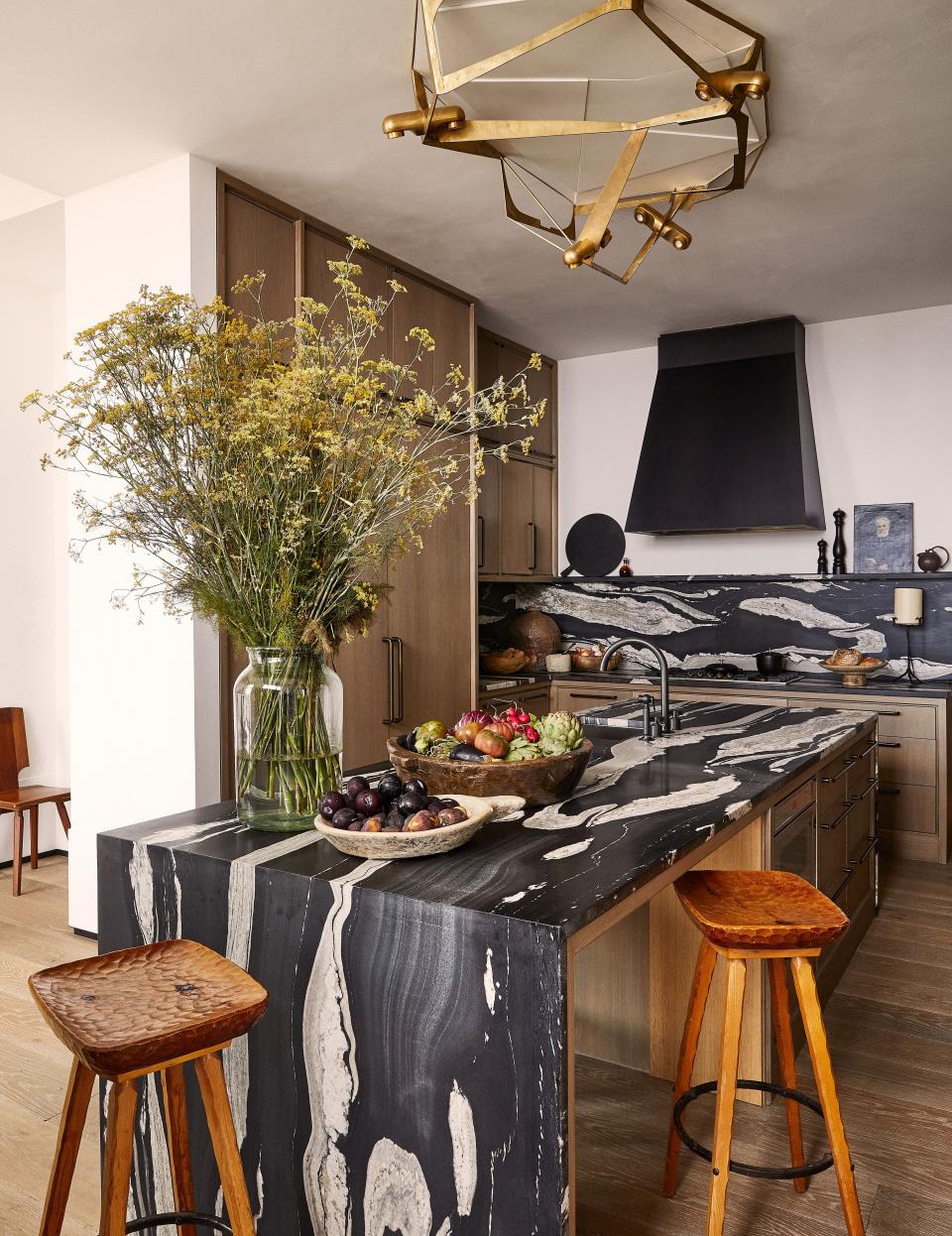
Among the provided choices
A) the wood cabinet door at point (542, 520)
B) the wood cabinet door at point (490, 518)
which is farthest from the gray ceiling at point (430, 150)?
the wood cabinet door at point (542, 520)

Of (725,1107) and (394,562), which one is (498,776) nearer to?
(725,1107)

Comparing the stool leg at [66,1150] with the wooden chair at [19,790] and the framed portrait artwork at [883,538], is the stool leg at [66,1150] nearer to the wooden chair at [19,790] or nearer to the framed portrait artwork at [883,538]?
the wooden chair at [19,790]

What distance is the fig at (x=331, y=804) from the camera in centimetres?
160

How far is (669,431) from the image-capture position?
5.48 metres

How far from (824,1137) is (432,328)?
369cm

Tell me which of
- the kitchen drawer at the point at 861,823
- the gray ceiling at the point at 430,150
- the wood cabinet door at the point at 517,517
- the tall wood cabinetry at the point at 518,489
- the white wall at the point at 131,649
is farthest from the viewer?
the wood cabinet door at the point at 517,517

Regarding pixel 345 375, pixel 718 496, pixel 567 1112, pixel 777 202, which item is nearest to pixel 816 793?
pixel 567 1112

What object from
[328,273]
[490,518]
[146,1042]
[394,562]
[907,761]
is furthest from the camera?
[490,518]

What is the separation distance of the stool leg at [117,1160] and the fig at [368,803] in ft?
1.76

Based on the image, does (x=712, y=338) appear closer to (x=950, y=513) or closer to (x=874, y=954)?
(x=950, y=513)

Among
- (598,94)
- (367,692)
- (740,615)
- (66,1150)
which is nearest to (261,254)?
(598,94)

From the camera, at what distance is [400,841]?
153 cm

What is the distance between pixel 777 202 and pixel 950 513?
2.15 m

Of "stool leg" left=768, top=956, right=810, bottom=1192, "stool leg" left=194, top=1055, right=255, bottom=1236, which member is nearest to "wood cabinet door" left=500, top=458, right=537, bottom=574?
"stool leg" left=768, top=956, right=810, bottom=1192
